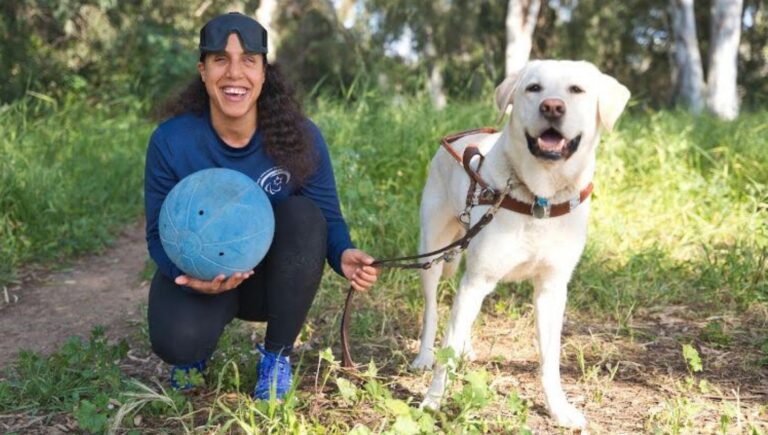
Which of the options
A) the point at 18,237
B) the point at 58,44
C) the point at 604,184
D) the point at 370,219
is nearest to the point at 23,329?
the point at 18,237

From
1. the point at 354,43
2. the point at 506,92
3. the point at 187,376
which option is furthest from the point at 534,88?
the point at 354,43

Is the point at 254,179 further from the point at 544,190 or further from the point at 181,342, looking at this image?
the point at 544,190

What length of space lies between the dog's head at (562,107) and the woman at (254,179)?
2.50 ft

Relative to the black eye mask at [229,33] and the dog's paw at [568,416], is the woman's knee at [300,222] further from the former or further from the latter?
the dog's paw at [568,416]

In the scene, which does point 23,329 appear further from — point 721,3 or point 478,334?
point 721,3

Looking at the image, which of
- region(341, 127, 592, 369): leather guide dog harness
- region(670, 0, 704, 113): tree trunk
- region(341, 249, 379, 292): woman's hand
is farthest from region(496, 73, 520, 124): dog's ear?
region(670, 0, 704, 113): tree trunk

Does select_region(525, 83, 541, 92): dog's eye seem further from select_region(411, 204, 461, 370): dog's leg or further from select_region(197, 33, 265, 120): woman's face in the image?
select_region(197, 33, 265, 120): woman's face

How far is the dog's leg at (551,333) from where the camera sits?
271 centimetres

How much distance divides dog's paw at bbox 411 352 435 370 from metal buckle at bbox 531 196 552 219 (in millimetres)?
930

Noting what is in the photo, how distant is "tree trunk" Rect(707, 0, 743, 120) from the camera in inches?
484

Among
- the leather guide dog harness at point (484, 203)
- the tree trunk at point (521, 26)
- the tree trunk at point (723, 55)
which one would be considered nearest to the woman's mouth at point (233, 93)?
the leather guide dog harness at point (484, 203)

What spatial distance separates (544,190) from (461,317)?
0.55m

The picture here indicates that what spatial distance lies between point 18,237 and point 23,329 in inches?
50.4

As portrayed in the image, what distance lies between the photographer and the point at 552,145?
97.2 inches
